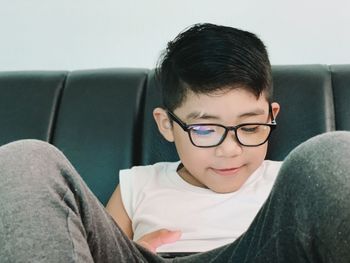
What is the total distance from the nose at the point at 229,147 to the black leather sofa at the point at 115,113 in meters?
0.15

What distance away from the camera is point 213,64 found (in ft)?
3.54

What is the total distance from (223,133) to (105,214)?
1.27 ft

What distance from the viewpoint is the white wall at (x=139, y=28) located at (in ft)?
4.63

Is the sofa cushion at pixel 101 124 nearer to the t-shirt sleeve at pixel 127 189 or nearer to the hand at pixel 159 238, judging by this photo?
the t-shirt sleeve at pixel 127 189

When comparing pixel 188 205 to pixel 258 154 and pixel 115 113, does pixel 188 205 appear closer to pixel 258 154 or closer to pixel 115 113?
pixel 258 154

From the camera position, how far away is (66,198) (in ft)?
2.13

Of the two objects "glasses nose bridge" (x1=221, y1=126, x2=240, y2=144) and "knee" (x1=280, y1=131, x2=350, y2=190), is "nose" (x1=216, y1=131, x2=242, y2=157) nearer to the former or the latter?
"glasses nose bridge" (x1=221, y1=126, x2=240, y2=144)

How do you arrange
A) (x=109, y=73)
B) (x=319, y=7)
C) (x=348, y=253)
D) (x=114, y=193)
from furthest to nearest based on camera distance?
(x=319, y=7), (x=109, y=73), (x=114, y=193), (x=348, y=253)

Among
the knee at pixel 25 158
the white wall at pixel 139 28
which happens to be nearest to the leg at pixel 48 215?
the knee at pixel 25 158

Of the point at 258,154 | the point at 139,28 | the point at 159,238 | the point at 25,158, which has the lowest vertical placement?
the point at 159,238

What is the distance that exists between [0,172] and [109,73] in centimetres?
67

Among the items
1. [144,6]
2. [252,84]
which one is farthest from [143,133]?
[144,6]

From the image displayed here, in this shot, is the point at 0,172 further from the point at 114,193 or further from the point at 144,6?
the point at 144,6

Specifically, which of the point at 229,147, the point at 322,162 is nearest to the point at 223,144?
the point at 229,147
